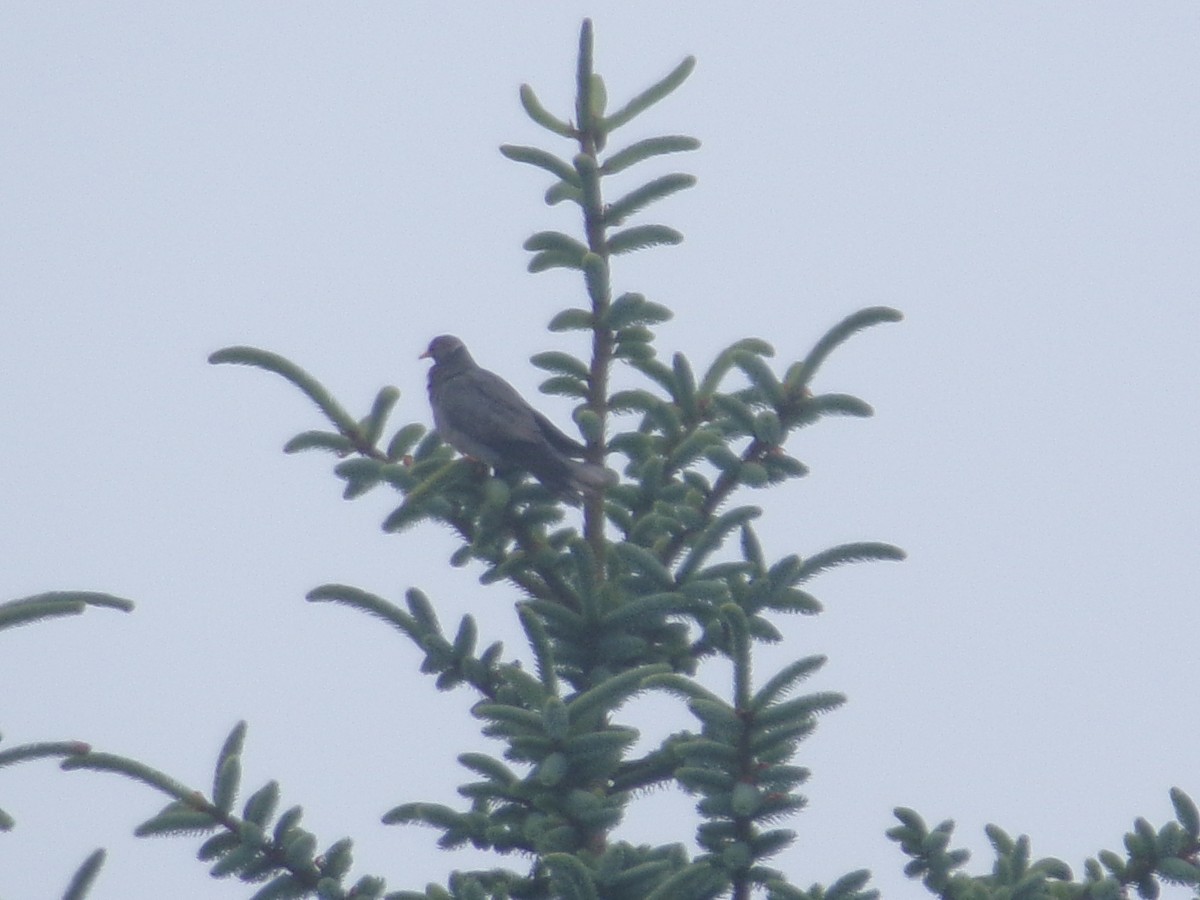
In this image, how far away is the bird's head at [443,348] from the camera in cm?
987

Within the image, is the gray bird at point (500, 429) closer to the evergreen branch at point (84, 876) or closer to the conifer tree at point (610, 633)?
the conifer tree at point (610, 633)

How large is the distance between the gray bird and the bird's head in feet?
0.08

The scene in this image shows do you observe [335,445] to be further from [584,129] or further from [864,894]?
[864,894]

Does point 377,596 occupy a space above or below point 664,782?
above

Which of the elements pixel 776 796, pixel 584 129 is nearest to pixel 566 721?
pixel 776 796

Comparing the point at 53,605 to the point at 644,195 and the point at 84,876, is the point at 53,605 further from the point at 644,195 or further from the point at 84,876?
the point at 644,195

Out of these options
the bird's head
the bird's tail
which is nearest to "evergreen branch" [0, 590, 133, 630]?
the bird's tail

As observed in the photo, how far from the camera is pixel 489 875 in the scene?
15.1ft

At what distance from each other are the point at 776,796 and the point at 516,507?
194cm

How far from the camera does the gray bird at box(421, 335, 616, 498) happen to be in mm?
5691

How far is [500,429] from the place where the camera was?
716 cm

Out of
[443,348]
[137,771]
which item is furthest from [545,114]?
[443,348]

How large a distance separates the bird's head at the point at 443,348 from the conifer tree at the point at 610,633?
13.3 ft

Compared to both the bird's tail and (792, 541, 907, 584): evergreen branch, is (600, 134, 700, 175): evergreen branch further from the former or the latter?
(792, 541, 907, 584): evergreen branch
